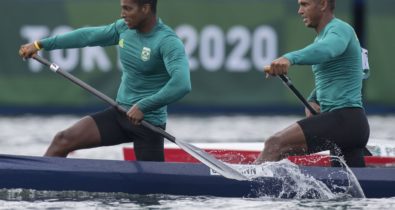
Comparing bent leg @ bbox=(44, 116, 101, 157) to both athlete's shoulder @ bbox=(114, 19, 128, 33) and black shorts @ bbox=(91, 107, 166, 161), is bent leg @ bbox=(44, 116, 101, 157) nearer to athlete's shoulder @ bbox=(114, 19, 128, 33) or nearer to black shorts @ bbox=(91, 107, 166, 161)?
black shorts @ bbox=(91, 107, 166, 161)

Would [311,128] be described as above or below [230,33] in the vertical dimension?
below

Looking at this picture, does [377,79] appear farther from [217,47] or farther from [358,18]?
[217,47]

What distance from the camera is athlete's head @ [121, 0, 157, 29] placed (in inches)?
481

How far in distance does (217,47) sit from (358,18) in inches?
74.3

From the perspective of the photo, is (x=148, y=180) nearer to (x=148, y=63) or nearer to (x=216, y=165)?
(x=216, y=165)

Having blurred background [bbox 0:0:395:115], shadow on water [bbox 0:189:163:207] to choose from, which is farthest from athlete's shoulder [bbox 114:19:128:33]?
blurred background [bbox 0:0:395:115]

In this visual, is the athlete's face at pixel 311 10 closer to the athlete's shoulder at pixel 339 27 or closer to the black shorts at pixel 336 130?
the athlete's shoulder at pixel 339 27

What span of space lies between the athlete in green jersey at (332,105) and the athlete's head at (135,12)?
4.05ft

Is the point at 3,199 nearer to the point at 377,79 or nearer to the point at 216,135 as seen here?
the point at 216,135

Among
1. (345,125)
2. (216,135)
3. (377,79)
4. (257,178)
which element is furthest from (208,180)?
(377,79)

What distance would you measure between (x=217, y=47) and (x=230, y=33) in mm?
260

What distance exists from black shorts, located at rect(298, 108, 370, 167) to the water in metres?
0.43

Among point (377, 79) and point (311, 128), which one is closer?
point (311, 128)

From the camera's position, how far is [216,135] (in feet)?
63.8
